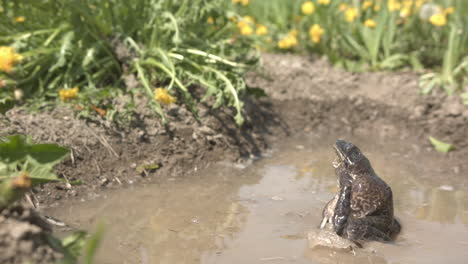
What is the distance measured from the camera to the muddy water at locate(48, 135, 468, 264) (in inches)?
143

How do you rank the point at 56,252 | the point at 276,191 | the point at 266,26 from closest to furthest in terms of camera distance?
the point at 56,252 < the point at 276,191 < the point at 266,26

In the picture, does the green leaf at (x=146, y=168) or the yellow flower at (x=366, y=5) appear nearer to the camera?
the green leaf at (x=146, y=168)

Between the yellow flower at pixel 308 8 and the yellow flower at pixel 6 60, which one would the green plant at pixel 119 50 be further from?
the yellow flower at pixel 308 8

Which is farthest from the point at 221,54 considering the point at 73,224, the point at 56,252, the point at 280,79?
the point at 56,252

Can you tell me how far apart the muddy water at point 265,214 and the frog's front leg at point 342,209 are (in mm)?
175

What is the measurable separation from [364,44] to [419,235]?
3.52 metres

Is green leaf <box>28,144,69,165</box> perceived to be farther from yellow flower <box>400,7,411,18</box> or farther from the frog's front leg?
yellow flower <box>400,7,411,18</box>

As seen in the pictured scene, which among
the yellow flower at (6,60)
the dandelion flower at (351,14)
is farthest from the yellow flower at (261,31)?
the yellow flower at (6,60)

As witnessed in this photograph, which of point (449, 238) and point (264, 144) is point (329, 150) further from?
point (449, 238)

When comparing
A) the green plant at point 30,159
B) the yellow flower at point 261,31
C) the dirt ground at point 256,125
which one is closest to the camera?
the green plant at point 30,159

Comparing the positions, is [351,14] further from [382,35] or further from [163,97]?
[163,97]

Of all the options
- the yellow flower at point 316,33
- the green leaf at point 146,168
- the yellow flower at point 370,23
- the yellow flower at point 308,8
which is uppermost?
the yellow flower at point 308,8

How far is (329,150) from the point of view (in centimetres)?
572

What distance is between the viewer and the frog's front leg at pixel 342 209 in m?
3.77
